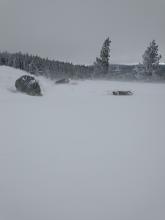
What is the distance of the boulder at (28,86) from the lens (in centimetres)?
1235

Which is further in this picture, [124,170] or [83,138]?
[83,138]

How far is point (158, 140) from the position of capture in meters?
4.19

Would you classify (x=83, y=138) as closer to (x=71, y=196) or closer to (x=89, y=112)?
(x=71, y=196)

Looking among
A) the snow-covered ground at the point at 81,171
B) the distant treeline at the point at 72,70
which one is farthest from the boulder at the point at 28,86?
the distant treeline at the point at 72,70

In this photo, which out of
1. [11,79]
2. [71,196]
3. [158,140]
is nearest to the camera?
[71,196]

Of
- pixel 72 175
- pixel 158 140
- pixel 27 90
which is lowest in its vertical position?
pixel 72 175

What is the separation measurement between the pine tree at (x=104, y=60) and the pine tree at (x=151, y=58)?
6.09 m

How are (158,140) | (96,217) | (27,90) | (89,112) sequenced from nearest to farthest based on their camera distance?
(96,217), (158,140), (89,112), (27,90)

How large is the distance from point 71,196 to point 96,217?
46 centimetres

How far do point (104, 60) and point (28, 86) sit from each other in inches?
750

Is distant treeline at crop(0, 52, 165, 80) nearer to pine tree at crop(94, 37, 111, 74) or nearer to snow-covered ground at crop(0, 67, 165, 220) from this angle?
pine tree at crop(94, 37, 111, 74)

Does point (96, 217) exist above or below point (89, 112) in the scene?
below

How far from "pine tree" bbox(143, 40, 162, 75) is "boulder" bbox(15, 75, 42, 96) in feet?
66.4

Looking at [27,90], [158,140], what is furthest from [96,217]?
[27,90]
